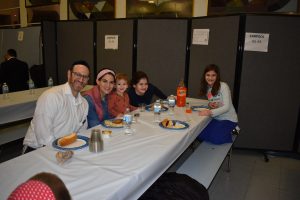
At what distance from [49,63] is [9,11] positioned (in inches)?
136

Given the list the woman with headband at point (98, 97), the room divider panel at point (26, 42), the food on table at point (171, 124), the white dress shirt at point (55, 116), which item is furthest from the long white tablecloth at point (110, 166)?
the room divider panel at point (26, 42)

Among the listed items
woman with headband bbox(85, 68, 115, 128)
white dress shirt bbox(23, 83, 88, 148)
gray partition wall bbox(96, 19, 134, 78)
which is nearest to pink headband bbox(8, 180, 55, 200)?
white dress shirt bbox(23, 83, 88, 148)

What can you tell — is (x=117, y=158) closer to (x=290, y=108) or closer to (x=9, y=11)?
(x=290, y=108)

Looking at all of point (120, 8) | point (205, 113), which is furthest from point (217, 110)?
point (120, 8)

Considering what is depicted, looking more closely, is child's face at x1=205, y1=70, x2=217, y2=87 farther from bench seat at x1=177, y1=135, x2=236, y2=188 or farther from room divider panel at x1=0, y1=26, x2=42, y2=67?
room divider panel at x1=0, y1=26, x2=42, y2=67

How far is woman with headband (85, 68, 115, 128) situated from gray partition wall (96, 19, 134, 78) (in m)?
1.88

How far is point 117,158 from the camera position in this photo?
5.08ft

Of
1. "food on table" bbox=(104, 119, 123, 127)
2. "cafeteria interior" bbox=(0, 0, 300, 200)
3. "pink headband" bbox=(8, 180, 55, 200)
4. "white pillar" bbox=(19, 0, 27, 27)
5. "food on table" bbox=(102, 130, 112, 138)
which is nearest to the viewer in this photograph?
"pink headband" bbox=(8, 180, 55, 200)

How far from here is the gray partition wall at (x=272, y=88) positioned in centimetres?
347

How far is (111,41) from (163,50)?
975 mm

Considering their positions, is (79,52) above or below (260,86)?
above

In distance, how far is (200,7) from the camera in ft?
15.0

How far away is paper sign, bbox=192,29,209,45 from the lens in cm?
382

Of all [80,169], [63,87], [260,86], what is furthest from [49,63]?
[80,169]
